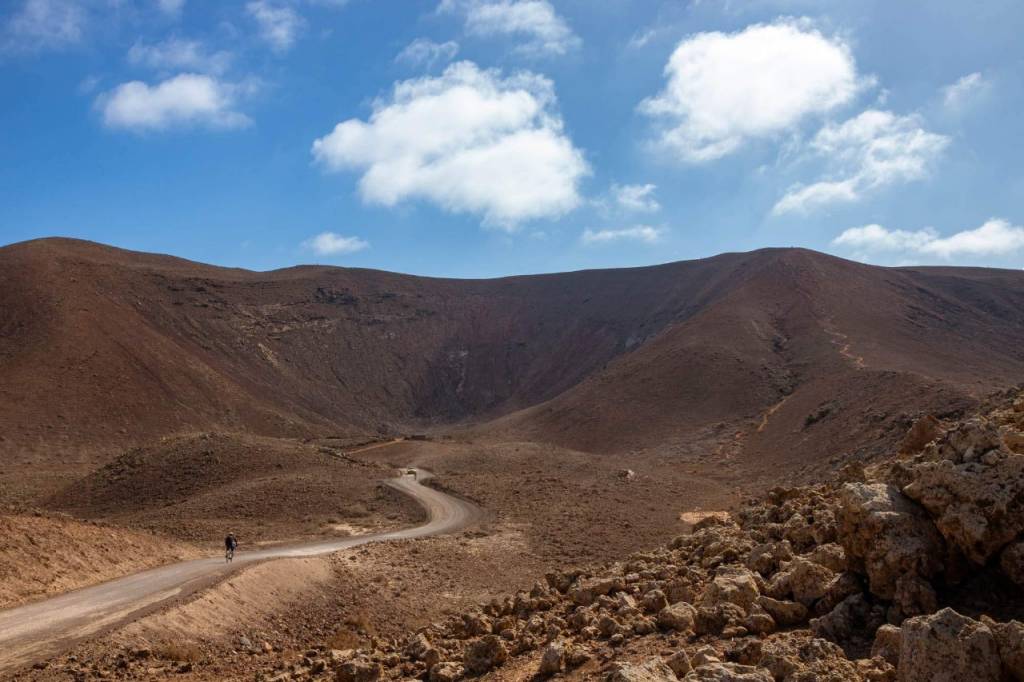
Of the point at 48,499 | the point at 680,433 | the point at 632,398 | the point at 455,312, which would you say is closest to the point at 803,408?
the point at 680,433

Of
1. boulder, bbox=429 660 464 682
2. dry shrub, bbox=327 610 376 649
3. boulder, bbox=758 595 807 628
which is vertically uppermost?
boulder, bbox=758 595 807 628

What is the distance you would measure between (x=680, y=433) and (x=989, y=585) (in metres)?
53.3

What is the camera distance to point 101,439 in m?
59.0

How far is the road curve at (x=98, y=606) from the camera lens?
12.8 metres

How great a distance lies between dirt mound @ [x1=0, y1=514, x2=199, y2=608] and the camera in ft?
52.6

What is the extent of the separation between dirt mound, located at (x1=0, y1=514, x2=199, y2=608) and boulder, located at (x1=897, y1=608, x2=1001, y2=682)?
1642 cm

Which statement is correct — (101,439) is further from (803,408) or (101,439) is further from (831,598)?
(831,598)

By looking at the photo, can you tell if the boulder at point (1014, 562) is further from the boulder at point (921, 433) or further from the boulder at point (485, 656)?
the boulder at point (921, 433)

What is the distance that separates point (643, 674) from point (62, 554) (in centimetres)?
1676

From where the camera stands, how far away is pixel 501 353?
11294 centimetres

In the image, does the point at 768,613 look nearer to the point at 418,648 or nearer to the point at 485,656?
the point at 485,656

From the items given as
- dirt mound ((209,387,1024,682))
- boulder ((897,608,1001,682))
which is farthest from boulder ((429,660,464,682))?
boulder ((897,608,1001,682))

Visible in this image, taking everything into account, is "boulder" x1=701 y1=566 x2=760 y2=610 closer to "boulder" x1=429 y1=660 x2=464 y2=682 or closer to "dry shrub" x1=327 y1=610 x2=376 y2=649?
"boulder" x1=429 y1=660 x2=464 y2=682

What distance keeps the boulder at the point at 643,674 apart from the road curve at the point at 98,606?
34.9 feet
